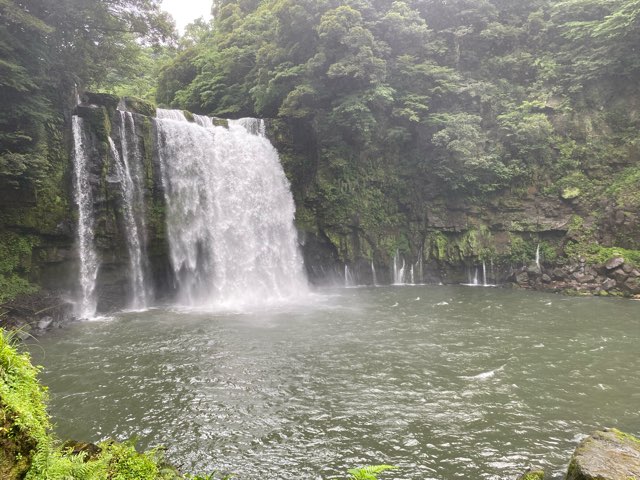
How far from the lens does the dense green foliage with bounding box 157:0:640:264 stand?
72.6 feet

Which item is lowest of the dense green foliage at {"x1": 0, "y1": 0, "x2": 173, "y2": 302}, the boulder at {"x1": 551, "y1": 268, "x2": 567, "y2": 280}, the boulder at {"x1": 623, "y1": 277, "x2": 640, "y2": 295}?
the boulder at {"x1": 623, "y1": 277, "x2": 640, "y2": 295}

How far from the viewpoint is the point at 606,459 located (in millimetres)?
5453

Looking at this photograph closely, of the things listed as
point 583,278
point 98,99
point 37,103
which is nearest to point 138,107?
point 98,99

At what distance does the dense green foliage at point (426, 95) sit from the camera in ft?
72.6

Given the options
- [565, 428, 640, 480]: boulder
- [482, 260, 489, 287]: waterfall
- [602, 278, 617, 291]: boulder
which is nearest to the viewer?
[565, 428, 640, 480]: boulder

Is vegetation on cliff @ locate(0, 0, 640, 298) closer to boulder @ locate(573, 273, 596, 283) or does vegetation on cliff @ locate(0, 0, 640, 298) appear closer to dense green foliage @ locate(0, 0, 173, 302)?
dense green foliage @ locate(0, 0, 173, 302)

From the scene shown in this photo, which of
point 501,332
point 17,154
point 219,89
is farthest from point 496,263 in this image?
point 17,154

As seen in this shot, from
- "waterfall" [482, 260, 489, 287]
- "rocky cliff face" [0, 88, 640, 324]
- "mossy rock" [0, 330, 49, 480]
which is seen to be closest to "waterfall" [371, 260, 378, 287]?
"rocky cliff face" [0, 88, 640, 324]

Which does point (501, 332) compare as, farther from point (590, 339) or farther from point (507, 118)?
point (507, 118)

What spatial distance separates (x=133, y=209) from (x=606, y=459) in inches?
712

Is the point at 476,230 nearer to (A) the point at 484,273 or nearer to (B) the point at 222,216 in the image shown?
(A) the point at 484,273

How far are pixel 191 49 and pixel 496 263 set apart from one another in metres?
25.2

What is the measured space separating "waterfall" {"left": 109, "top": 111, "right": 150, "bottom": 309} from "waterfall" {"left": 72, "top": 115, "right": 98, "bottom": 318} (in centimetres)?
128

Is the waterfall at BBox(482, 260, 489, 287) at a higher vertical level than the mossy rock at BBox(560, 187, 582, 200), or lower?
lower
